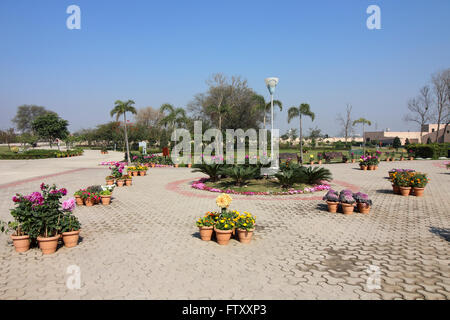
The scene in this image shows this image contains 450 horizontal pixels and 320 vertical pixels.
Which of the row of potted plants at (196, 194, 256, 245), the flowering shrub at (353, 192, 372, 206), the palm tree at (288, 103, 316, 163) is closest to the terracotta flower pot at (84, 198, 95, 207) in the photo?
the row of potted plants at (196, 194, 256, 245)

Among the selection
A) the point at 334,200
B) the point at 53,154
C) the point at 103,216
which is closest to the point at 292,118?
the point at 334,200

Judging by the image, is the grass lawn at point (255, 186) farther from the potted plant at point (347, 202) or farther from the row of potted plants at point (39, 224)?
the row of potted plants at point (39, 224)

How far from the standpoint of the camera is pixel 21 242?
16.9 feet

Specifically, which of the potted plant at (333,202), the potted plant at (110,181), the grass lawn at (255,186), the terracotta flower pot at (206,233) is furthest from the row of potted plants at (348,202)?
the potted plant at (110,181)

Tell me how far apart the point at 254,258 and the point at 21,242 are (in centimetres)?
408

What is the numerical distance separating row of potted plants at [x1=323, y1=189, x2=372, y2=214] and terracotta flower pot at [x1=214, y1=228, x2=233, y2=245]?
369cm

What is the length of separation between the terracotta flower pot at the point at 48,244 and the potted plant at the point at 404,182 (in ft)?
34.2

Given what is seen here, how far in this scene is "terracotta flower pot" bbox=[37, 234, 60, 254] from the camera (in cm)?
504

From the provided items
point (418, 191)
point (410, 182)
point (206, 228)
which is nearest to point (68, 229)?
point (206, 228)

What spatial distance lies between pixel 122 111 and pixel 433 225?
2271 centimetres

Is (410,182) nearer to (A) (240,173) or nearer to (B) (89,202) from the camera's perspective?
(A) (240,173)

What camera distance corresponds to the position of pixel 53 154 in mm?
33344
